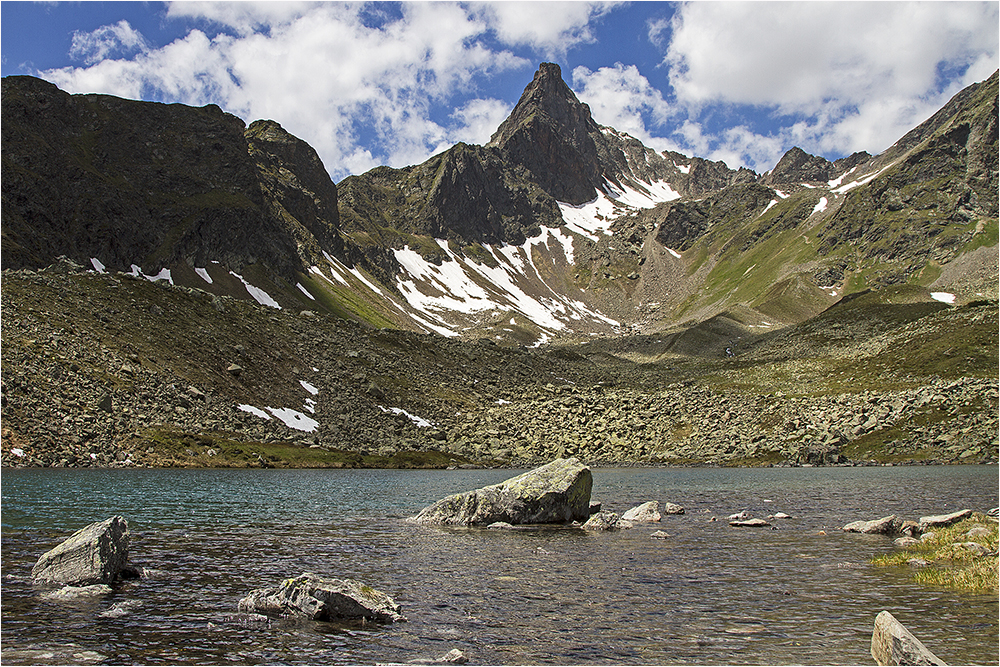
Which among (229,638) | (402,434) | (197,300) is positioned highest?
(197,300)

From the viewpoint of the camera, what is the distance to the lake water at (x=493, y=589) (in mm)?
13445

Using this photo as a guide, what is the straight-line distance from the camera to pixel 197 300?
341 ft

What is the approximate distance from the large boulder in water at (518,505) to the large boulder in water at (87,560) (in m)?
17.3

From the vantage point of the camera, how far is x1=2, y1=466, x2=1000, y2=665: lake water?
1345 centimetres

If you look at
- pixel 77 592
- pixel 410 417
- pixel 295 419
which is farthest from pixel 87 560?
pixel 410 417

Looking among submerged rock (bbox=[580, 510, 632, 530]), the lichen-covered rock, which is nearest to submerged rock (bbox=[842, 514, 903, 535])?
submerged rock (bbox=[580, 510, 632, 530])

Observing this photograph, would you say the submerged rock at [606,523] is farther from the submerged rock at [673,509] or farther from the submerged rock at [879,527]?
the submerged rock at [879,527]

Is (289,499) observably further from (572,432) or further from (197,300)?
(197,300)

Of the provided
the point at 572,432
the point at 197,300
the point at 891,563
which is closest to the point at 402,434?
the point at 572,432

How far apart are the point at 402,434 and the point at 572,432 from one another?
84.8 ft

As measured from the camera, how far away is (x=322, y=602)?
16.0 meters

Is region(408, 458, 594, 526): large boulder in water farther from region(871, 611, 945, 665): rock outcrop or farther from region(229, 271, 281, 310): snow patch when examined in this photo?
region(229, 271, 281, 310): snow patch

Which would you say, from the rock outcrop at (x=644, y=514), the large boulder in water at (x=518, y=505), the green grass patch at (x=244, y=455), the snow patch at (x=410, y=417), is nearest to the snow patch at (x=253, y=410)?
the green grass patch at (x=244, y=455)

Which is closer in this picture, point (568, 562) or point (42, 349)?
point (568, 562)
